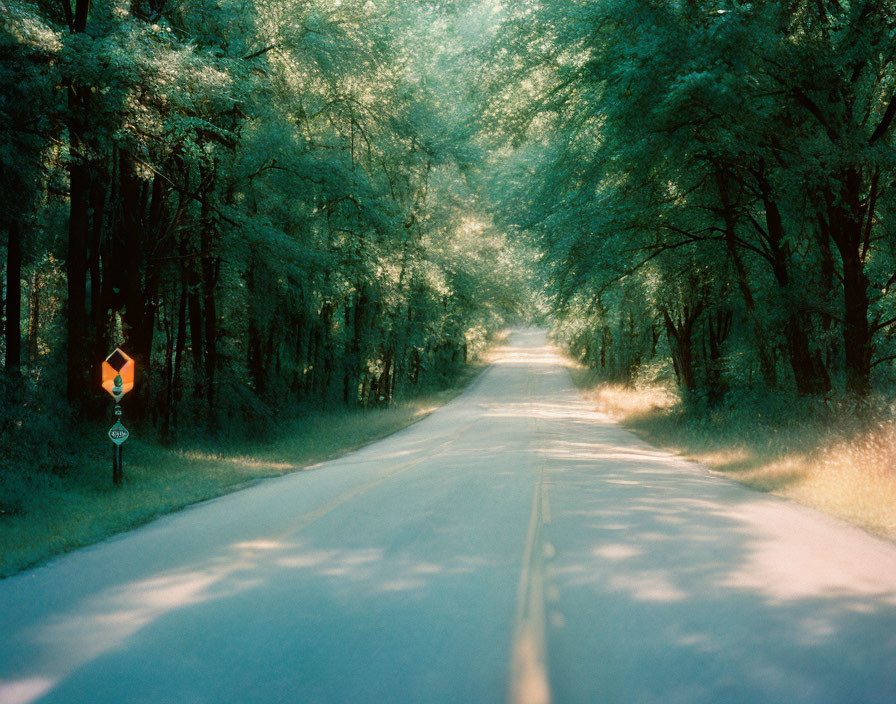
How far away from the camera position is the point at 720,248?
18.6m

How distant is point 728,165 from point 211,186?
39.4 ft

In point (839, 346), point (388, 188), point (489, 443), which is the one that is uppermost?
point (388, 188)

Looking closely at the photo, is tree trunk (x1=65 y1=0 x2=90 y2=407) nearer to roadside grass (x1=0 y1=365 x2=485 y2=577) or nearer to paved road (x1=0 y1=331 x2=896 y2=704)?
roadside grass (x1=0 y1=365 x2=485 y2=577)

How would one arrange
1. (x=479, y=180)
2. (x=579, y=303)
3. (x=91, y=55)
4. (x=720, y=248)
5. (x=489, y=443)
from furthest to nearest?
(x=479, y=180) → (x=579, y=303) → (x=720, y=248) → (x=489, y=443) → (x=91, y=55)

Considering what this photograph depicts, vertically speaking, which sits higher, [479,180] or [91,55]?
[479,180]

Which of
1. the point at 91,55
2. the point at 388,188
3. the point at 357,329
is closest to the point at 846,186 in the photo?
the point at 91,55

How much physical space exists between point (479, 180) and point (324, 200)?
445 inches

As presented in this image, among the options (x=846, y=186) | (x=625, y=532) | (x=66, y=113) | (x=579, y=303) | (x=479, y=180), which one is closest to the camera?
(x=625, y=532)

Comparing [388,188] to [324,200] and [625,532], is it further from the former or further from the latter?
[625,532]

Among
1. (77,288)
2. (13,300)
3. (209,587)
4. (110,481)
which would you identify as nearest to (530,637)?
(209,587)

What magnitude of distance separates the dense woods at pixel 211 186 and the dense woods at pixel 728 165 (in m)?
4.13

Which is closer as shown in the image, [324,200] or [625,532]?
[625,532]

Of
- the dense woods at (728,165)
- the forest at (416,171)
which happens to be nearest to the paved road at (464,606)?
the forest at (416,171)

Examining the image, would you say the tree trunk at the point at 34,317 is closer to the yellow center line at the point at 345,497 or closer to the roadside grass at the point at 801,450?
the yellow center line at the point at 345,497
